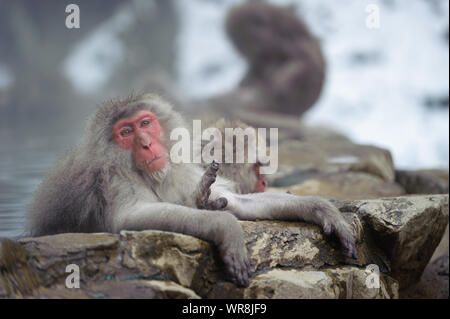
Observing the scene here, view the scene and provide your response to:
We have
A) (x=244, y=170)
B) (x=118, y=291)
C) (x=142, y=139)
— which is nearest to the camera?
(x=118, y=291)

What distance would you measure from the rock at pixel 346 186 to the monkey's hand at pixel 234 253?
201cm

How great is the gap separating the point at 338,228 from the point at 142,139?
1.19m

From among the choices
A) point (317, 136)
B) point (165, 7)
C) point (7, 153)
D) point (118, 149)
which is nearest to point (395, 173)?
point (317, 136)

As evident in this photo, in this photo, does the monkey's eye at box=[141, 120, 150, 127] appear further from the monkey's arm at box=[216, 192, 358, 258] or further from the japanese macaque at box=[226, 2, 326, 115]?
the japanese macaque at box=[226, 2, 326, 115]

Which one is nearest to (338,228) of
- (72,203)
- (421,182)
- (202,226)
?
(202,226)

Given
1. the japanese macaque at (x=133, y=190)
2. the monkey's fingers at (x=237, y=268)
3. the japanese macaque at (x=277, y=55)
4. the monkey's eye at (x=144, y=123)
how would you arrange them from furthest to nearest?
the japanese macaque at (x=277, y=55) → the monkey's eye at (x=144, y=123) → the japanese macaque at (x=133, y=190) → the monkey's fingers at (x=237, y=268)

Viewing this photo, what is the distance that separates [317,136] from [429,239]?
4.44 m

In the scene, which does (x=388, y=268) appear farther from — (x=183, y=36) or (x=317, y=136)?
(x=183, y=36)

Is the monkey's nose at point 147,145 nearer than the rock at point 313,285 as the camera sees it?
No

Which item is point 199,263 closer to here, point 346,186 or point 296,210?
point 296,210

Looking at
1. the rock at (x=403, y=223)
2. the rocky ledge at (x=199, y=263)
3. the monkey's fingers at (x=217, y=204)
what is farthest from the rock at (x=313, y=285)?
the monkey's fingers at (x=217, y=204)

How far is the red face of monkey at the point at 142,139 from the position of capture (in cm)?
267

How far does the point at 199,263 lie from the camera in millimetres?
2387

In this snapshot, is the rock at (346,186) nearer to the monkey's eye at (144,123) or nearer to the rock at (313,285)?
the rock at (313,285)
